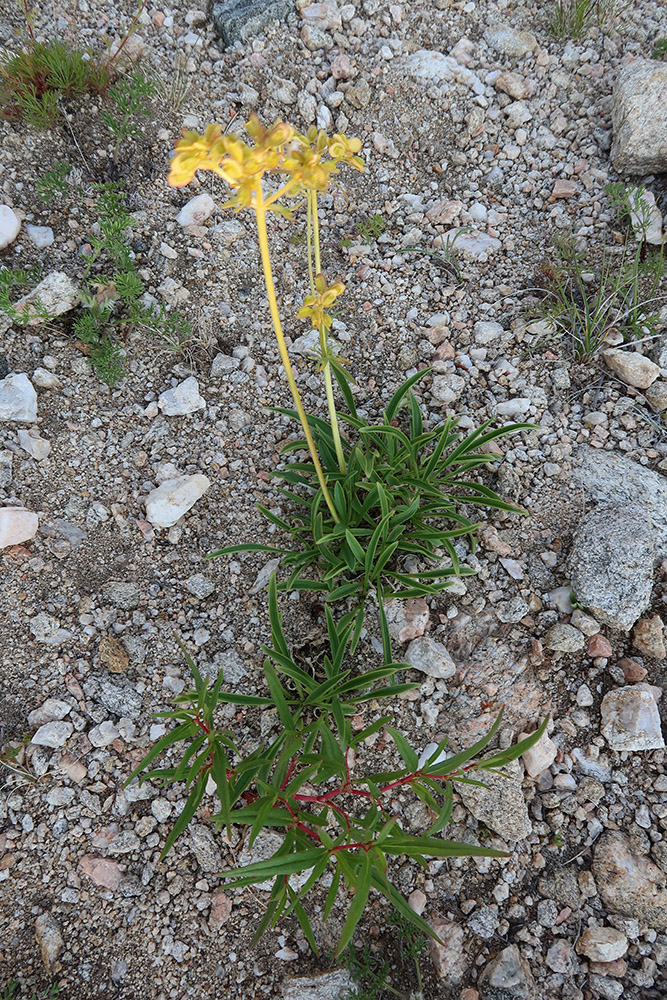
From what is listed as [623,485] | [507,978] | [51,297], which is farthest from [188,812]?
[51,297]

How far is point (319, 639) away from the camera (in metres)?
2.83

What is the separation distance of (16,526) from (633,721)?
2.77 meters

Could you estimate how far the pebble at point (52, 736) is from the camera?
268 cm

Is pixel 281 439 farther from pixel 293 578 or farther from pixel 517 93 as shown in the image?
pixel 517 93

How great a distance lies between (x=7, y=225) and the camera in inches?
130

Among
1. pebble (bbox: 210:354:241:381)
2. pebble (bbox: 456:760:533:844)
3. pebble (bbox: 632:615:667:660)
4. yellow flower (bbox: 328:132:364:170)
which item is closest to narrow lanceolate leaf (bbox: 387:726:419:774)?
pebble (bbox: 456:760:533:844)

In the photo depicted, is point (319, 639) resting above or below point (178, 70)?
below

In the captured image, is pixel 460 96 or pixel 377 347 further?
pixel 460 96

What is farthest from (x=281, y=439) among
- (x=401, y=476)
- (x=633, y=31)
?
(x=633, y=31)

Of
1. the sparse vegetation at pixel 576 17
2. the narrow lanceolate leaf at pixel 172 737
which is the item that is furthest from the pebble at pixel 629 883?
the sparse vegetation at pixel 576 17

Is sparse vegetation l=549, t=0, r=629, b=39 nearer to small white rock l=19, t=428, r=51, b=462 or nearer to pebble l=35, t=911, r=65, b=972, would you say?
small white rock l=19, t=428, r=51, b=462

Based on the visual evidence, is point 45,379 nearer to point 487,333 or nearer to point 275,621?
point 275,621

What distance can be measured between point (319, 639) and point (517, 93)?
3326mm

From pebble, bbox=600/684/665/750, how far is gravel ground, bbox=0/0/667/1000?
1 centimetres
